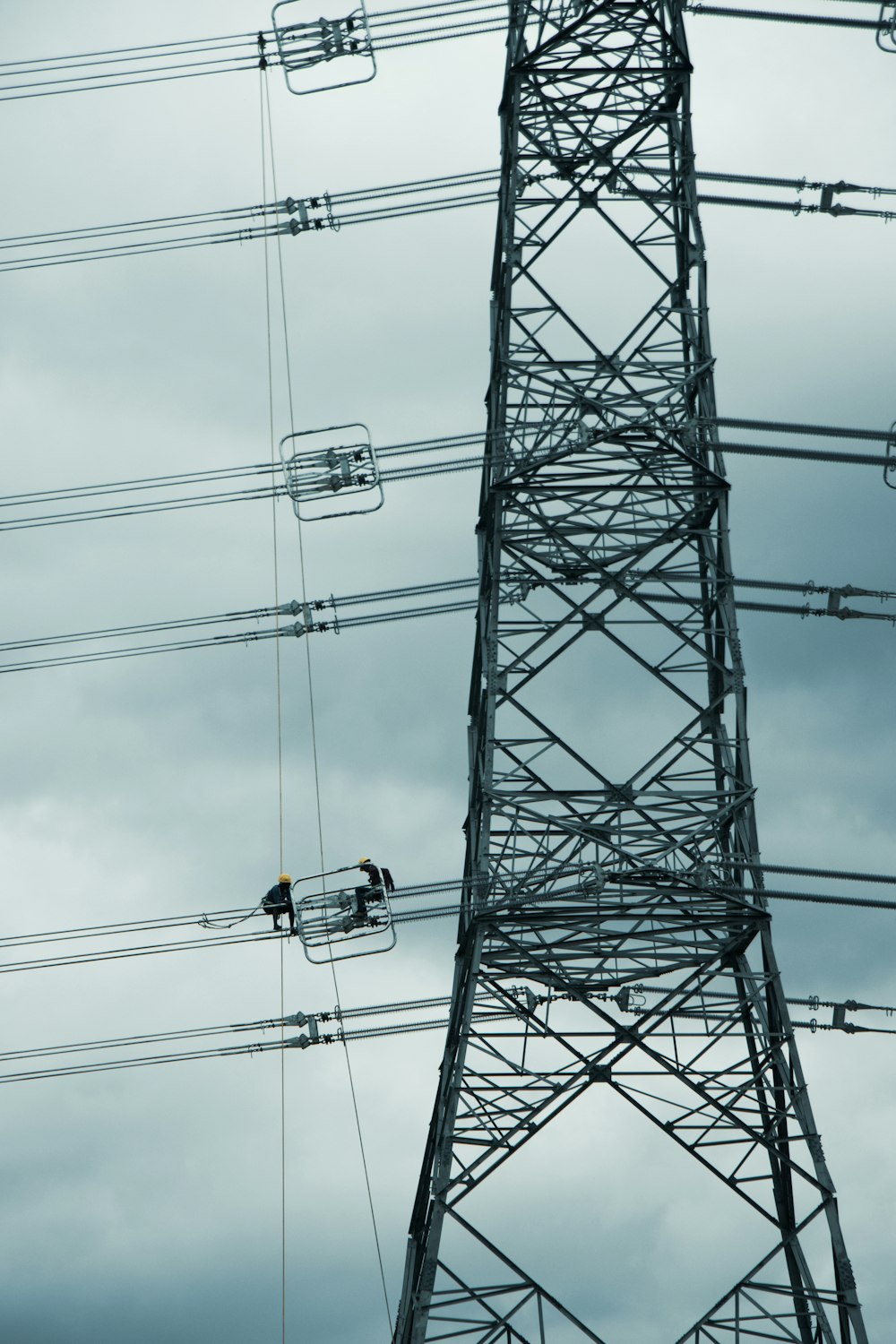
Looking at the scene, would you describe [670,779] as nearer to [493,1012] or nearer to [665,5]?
[493,1012]

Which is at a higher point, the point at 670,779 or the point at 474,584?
the point at 474,584

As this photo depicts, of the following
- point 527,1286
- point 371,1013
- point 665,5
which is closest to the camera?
point 527,1286

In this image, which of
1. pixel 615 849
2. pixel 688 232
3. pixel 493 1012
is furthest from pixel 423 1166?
pixel 688 232

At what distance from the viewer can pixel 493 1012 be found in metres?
31.7

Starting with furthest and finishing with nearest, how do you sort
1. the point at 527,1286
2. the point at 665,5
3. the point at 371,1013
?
the point at 665,5 → the point at 371,1013 → the point at 527,1286

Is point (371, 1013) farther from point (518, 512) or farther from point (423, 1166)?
point (518, 512)

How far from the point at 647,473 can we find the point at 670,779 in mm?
4166

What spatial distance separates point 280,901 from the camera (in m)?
31.5

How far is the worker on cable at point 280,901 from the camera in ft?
103

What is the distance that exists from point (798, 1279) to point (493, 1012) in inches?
206

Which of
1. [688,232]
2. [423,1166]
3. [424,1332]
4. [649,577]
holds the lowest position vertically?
[424,1332]

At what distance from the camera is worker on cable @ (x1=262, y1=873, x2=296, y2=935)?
31500mm

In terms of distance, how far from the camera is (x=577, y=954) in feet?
103

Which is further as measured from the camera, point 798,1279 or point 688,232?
point 688,232
